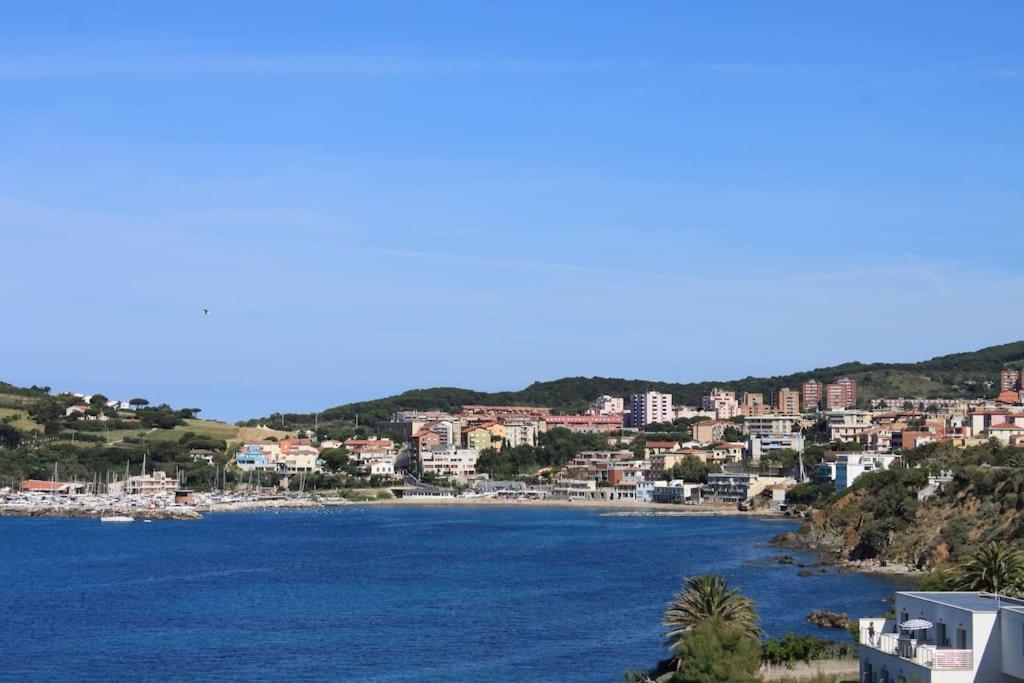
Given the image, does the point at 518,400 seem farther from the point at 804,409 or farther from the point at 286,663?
the point at 286,663

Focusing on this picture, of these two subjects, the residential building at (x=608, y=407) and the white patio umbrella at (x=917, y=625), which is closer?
the white patio umbrella at (x=917, y=625)

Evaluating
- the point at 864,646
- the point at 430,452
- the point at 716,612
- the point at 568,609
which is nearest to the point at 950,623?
the point at 864,646

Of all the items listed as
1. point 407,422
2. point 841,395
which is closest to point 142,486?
point 407,422

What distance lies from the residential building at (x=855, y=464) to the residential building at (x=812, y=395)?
75857mm

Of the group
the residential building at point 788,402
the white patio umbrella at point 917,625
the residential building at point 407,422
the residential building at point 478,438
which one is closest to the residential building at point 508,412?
the residential building at point 407,422

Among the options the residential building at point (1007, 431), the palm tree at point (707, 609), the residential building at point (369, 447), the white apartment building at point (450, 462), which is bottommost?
the palm tree at point (707, 609)

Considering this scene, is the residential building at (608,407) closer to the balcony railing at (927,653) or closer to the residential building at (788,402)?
the residential building at (788,402)

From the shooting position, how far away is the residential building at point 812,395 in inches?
6156

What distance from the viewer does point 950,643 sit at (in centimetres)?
1609

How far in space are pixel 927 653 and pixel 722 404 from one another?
140 meters

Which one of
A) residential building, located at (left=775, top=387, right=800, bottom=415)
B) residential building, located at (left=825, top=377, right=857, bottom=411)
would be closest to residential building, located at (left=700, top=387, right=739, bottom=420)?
residential building, located at (left=775, top=387, right=800, bottom=415)

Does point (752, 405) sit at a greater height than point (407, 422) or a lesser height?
greater

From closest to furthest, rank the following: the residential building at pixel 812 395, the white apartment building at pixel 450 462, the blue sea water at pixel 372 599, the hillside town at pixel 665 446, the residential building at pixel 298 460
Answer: the blue sea water at pixel 372 599
the hillside town at pixel 665 446
the residential building at pixel 298 460
the white apartment building at pixel 450 462
the residential building at pixel 812 395

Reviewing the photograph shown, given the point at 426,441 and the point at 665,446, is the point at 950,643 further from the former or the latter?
the point at 426,441
